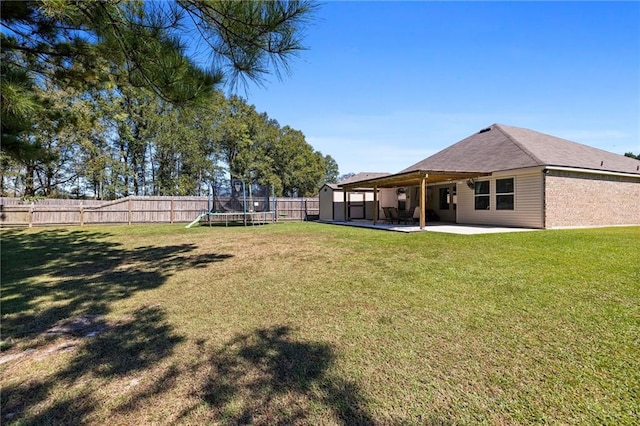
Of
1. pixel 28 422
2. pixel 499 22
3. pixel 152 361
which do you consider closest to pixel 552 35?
pixel 499 22

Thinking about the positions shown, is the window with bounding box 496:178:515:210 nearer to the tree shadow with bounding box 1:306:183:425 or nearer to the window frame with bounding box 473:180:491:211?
the window frame with bounding box 473:180:491:211

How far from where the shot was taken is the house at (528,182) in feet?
36.7

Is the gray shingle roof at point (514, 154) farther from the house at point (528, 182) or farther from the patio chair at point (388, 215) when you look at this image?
the patio chair at point (388, 215)

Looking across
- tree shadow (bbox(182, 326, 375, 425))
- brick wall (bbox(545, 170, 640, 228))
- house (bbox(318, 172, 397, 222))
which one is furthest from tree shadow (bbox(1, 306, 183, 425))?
house (bbox(318, 172, 397, 222))

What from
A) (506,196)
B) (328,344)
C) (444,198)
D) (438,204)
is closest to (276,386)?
(328,344)

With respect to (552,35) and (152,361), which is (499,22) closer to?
(552,35)

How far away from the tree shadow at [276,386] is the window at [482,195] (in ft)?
41.3

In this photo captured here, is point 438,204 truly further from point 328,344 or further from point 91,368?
Result: point 91,368

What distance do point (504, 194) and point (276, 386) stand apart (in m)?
12.8

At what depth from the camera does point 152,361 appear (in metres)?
2.48

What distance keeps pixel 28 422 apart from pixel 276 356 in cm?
150

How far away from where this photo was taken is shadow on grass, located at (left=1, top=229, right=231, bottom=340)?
3.58 metres

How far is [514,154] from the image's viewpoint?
12586mm

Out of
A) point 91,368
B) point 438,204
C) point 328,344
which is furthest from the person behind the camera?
point 438,204
